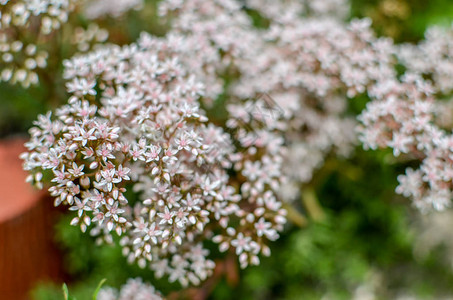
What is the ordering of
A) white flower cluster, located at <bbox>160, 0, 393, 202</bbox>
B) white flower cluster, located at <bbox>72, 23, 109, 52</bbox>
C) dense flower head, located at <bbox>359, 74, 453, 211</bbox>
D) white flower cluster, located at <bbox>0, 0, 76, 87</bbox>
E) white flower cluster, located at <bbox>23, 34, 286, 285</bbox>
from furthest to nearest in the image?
1. white flower cluster, located at <bbox>72, 23, 109, 52</bbox>
2. white flower cluster, located at <bbox>160, 0, 393, 202</bbox>
3. white flower cluster, located at <bbox>0, 0, 76, 87</bbox>
4. dense flower head, located at <bbox>359, 74, 453, 211</bbox>
5. white flower cluster, located at <bbox>23, 34, 286, 285</bbox>

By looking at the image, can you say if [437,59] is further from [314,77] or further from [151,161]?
[151,161]

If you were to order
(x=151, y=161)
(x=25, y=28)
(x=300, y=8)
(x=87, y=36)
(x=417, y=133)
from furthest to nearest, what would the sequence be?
(x=300, y=8), (x=87, y=36), (x=25, y=28), (x=417, y=133), (x=151, y=161)

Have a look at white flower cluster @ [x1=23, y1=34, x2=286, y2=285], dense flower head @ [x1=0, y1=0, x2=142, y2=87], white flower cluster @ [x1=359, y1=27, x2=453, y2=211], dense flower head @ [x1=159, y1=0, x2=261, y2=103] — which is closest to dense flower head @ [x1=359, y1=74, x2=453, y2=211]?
white flower cluster @ [x1=359, y1=27, x2=453, y2=211]

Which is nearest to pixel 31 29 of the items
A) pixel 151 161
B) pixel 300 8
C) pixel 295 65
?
pixel 151 161

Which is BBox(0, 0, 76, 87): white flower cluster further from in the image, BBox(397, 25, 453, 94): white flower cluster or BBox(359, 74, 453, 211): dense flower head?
BBox(397, 25, 453, 94): white flower cluster

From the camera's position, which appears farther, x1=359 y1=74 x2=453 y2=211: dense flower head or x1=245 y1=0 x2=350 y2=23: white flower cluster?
x1=245 y1=0 x2=350 y2=23: white flower cluster

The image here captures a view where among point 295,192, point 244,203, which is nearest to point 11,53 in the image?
point 244,203
